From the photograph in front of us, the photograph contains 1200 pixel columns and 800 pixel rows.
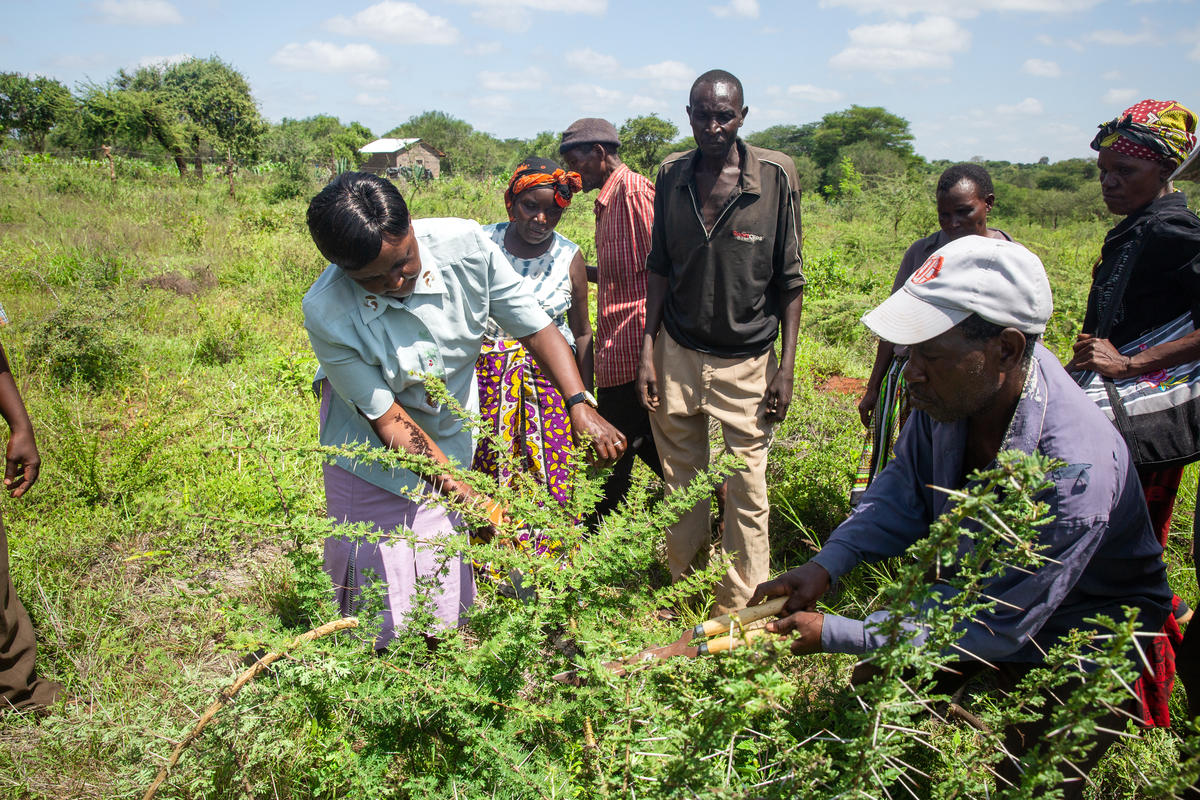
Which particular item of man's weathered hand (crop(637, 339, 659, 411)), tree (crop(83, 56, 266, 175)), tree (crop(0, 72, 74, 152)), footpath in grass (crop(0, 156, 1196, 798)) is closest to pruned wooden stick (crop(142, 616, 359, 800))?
footpath in grass (crop(0, 156, 1196, 798))

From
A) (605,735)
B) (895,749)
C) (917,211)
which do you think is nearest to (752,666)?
(895,749)

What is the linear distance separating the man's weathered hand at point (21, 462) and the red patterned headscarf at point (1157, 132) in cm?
423

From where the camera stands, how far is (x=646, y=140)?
26.8 m

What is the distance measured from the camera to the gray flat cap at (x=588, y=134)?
3695 mm

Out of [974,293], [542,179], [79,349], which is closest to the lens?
[974,293]

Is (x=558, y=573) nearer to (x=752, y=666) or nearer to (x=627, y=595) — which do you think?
(x=627, y=595)

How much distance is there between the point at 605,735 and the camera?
139cm

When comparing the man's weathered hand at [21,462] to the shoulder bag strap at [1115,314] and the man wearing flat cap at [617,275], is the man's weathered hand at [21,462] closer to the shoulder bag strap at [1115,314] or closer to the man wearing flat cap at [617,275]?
the man wearing flat cap at [617,275]

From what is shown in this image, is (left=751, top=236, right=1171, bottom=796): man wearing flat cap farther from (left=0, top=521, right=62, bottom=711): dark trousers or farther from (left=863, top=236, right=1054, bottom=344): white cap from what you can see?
(left=0, top=521, right=62, bottom=711): dark trousers

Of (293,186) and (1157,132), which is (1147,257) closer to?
(1157,132)

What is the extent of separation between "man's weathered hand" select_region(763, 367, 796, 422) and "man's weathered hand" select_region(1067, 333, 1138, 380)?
106 cm

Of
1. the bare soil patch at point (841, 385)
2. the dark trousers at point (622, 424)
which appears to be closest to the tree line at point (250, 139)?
the bare soil patch at point (841, 385)

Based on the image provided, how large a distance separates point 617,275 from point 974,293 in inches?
86.5

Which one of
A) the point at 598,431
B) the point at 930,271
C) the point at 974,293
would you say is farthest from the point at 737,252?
the point at 974,293
